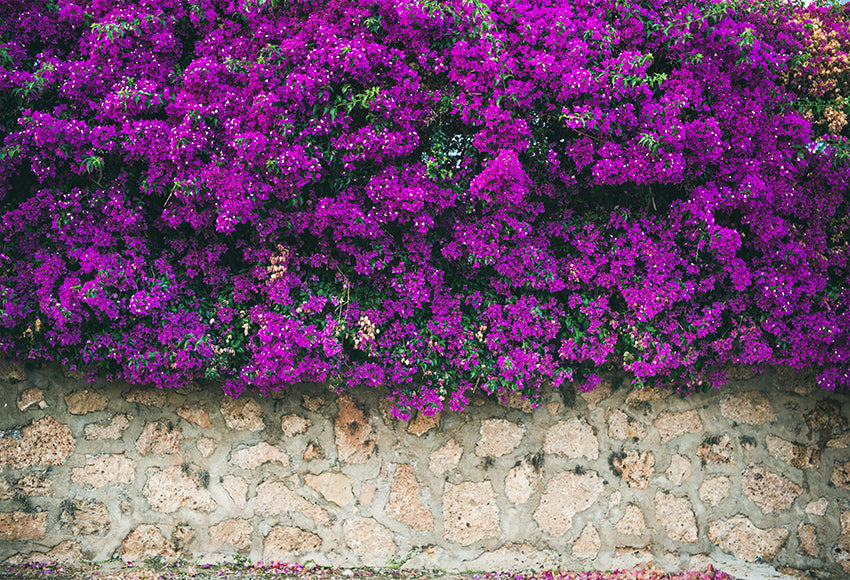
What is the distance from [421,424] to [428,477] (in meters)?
0.33

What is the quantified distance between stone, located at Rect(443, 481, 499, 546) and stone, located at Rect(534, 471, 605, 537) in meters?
0.29

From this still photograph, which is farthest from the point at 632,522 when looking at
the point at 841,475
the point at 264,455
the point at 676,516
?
the point at 264,455

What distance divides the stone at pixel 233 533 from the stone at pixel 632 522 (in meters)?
2.31

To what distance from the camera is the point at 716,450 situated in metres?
4.11

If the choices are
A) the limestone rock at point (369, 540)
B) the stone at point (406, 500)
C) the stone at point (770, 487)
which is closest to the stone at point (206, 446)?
the limestone rock at point (369, 540)

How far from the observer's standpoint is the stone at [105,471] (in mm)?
3871

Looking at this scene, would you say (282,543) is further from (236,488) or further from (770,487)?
(770,487)

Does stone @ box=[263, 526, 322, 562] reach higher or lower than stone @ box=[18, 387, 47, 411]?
lower

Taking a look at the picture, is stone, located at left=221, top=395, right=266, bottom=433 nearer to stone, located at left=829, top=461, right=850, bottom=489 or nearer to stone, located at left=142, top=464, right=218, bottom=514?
stone, located at left=142, top=464, right=218, bottom=514

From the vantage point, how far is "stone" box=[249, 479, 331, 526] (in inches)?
156

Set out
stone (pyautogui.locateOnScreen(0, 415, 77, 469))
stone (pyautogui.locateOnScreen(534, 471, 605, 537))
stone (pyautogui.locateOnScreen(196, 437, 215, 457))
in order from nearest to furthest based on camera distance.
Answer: stone (pyautogui.locateOnScreen(0, 415, 77, 469))
stone (pyautogui.locateOnScreen(196, 437, 215, 457))
stone (pyautogui.locateOnScreen(534, 471, 605, 537))

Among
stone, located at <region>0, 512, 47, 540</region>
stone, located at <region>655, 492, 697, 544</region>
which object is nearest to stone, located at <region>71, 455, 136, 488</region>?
stone, located at <region>0, 512, 47, 540</region>

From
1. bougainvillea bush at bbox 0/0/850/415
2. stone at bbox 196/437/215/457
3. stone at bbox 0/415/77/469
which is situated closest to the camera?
bougainvillea bush at bbox 0/0/850/415

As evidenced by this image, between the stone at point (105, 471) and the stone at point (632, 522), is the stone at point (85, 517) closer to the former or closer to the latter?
the stone at point (105, 471)
